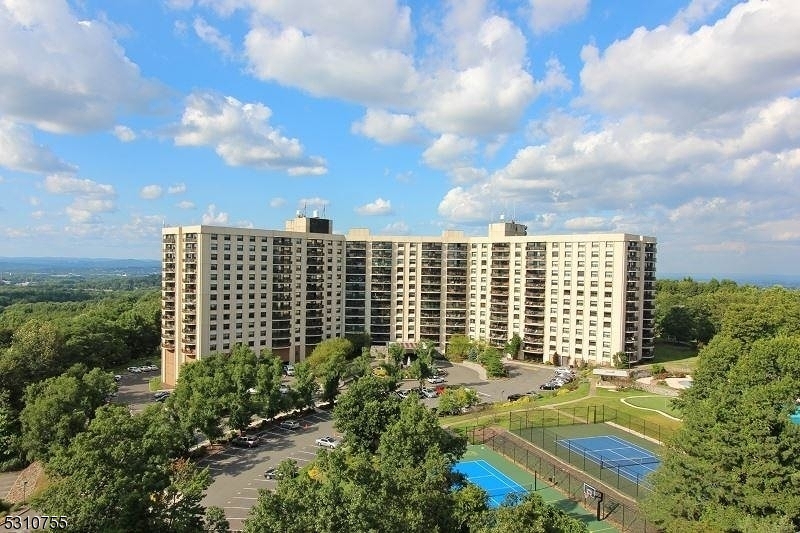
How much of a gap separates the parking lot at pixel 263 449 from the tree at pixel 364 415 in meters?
5.46

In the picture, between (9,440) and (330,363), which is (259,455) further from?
(9,440)

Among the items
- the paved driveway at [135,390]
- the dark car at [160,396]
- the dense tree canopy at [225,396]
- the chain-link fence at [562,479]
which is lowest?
the paved driveway at [135,390]

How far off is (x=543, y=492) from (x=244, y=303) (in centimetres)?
6160

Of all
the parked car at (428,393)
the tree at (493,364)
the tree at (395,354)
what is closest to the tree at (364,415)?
the parked car at (428,393)

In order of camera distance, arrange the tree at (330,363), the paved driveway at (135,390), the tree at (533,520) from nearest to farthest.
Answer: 1. the tree at (533,520)
2. the tree at (330,363)
3. the paved driveway at (135,390)

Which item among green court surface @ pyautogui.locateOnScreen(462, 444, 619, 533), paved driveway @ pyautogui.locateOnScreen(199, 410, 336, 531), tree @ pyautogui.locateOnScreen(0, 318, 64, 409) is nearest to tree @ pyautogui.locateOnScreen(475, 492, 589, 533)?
green court surface @ pyautogui.locateOnScreen(462, 444, 619, 533)

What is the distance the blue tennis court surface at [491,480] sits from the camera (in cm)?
4038

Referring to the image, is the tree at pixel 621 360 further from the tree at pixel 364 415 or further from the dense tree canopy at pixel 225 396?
the tree at pixel 364 415

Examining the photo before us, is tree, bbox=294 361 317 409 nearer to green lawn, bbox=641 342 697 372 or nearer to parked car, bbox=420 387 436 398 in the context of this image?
parked car, bbox=420 387 436 398

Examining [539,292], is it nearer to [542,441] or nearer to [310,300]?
[310,300]

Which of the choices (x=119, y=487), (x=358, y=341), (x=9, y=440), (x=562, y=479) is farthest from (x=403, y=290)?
(x=119, y=487)

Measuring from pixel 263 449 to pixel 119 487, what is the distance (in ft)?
78.4

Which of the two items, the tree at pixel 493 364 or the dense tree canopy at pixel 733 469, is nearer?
the dense tree canopy at pixel 733 469

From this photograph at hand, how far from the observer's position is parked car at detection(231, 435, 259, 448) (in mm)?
52781
